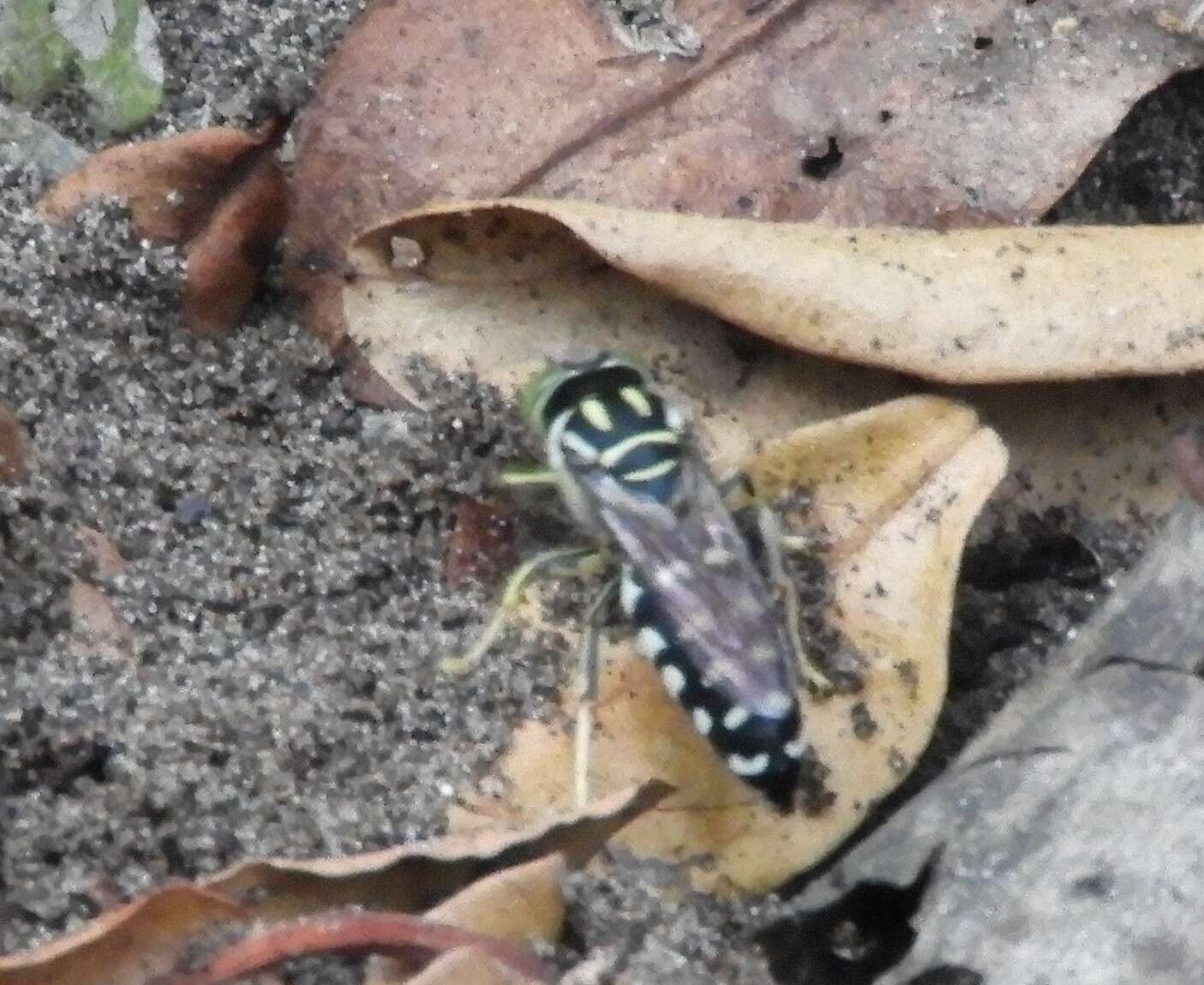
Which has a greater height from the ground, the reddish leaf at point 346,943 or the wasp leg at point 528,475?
the reddish leaf at point 346,943

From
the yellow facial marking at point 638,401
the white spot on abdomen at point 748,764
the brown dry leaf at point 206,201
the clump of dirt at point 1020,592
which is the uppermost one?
the brown dry leaf at point 206,201

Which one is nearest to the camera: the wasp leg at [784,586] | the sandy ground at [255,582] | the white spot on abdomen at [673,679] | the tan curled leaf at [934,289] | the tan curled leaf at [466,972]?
the tan curled leaf at [466,972]

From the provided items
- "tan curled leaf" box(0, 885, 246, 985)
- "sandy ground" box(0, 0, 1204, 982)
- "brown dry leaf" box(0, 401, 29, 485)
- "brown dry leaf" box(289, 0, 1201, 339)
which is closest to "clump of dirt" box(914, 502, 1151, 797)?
"sandy ground" box(0, 0, 1204, 982)

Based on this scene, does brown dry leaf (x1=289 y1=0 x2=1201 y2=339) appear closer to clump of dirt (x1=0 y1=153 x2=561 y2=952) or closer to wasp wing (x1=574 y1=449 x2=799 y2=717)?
clump of dirt (x1=0 y1=153 x2=561 y2=952)

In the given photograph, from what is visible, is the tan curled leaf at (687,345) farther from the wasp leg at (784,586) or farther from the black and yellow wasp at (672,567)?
the wasp leg at (784,586)

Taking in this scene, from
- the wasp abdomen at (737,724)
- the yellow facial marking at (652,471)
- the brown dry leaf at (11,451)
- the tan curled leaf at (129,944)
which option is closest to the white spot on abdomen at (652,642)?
the wasp abdomen at (737,724)

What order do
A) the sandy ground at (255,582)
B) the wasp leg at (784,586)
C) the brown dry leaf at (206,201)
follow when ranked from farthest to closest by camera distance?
the brown dry leaf at (206,201)
the wasp leg at (784,586)
the sandy ground at (255,582)

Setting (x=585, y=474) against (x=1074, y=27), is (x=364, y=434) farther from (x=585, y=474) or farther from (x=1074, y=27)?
(x=1074, y=27)
